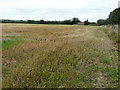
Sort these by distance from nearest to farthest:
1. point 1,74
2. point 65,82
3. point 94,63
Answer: point 65,82, point 1,74, point 94,63

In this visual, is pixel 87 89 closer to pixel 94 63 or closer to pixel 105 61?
pixel 94 63

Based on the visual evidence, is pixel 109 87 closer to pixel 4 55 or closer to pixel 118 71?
pixel 118 71

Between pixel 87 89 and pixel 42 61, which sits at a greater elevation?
pixel 42 61

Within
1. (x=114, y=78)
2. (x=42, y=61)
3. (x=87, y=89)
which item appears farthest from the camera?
(x=42, y=61)

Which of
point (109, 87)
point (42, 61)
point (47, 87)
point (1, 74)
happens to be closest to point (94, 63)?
point (109, 87)

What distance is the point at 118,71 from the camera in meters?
5.50

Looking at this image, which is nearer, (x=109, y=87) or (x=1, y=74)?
(x=109, y=87)

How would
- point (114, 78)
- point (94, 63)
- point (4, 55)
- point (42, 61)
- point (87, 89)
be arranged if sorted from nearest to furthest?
1. point (87, 89)
2. point (114, 78)
3. point (42, 61)
4. point (94, 63)
5. point (4, 55)

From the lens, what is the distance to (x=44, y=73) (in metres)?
5.00

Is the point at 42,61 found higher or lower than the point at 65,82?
higher

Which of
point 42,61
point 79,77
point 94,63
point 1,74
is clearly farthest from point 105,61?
point 1,74

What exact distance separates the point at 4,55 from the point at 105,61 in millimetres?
6624

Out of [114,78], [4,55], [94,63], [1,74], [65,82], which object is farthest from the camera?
[4,55]

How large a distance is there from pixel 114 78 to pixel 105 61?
206cm
